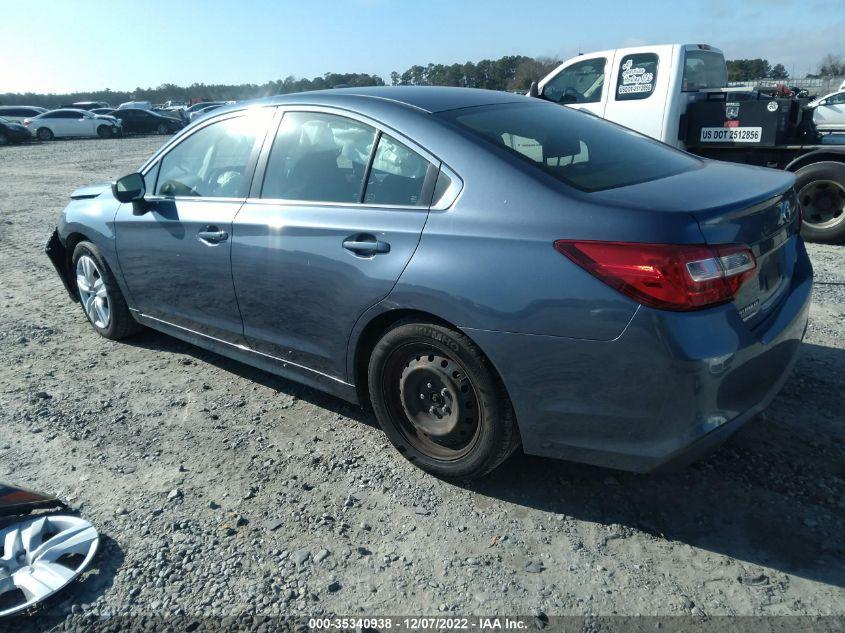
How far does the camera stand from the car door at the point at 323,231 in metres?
2.93

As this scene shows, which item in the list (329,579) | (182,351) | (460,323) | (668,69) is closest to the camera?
(329,579)

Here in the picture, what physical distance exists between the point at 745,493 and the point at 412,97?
237 centimetres

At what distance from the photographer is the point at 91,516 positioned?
289cm

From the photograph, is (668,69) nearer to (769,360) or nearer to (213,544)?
(769,360)

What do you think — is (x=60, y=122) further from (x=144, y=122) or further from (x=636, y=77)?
(x=636, y=77)

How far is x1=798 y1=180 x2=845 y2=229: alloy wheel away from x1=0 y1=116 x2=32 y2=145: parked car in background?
110 feet

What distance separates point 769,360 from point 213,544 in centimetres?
230

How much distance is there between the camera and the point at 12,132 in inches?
1212

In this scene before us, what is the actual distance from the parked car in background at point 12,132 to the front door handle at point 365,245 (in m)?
34.1

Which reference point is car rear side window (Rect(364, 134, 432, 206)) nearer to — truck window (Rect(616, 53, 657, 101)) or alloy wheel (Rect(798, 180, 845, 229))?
alloy wheel (Rect(798, 180, 845, 229))

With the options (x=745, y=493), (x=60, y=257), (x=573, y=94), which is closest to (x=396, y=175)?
(x=745, y=493)

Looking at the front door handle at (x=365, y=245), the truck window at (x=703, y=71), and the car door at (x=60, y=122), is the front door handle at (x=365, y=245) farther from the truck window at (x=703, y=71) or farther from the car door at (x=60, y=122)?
the car door at (x=60, y=122)

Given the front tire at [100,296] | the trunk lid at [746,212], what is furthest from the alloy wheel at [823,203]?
the front tire at [100,296]

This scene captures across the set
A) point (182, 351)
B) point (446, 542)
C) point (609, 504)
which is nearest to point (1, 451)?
point (182, 351)
